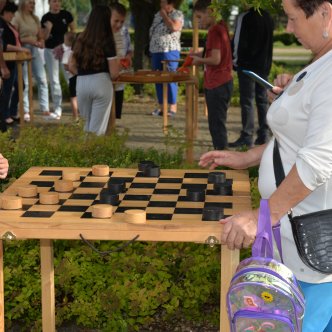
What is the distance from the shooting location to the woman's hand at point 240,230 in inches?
110

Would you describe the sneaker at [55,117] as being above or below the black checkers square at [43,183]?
below

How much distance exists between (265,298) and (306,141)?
1.70ft

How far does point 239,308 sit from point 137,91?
1367 cm

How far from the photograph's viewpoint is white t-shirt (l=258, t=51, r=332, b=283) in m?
2.64

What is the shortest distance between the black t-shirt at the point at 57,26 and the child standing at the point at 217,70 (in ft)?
11.7

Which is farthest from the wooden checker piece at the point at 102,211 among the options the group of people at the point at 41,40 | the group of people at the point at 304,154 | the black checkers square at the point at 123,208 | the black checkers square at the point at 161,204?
the group of people at the point at 41,40

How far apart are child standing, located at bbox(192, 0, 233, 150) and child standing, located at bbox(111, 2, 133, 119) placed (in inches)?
36.7

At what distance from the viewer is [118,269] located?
4.64 metres

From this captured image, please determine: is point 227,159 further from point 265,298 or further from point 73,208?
point 265,298

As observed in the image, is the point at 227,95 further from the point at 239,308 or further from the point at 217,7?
the point at 239,308

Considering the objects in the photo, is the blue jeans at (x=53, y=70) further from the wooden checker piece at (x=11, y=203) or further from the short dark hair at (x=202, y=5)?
the wooden checker piece at (x=11, y=203)

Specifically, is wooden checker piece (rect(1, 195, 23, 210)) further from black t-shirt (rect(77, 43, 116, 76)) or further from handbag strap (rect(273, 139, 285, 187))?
black t-shirt (rect(77, 43, 116, 76))

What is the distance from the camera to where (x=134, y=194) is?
3389mm

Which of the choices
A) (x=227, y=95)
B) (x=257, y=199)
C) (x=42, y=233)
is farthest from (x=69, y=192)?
(x=227, y=95)
